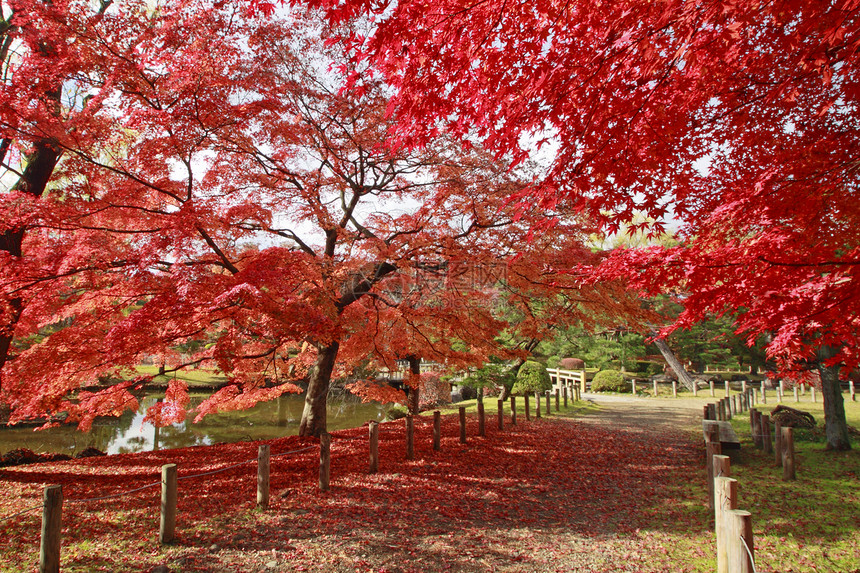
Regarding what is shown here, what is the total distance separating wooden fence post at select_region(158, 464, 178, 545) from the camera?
4258 millimetres

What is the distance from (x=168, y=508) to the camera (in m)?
4.32

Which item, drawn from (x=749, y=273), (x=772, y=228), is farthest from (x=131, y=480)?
(x=772, y=228)

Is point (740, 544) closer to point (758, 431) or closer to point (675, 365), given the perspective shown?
point (758, 431)

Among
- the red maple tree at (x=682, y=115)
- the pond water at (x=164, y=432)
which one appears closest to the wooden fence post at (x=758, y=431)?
the red maple tree at (x=682, y=115)

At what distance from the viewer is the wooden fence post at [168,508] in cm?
426

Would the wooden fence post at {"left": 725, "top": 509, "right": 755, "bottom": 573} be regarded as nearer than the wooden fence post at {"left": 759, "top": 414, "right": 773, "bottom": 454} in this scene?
Yes

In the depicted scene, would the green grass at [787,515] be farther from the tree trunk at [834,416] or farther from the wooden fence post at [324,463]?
the wooden fence post at [324,463]

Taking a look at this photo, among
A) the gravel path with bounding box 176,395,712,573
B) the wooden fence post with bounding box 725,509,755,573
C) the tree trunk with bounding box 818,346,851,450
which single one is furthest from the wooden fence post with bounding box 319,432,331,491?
the tree trunk with bounding box 818,346,851,450

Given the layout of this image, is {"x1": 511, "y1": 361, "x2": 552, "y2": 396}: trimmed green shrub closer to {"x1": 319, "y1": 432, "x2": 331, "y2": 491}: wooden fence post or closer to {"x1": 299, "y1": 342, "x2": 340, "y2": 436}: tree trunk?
{"x1": 299, "y1": 342, "x2": 340, "y2": 436}: tree trunk

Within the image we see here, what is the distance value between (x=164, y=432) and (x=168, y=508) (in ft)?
40.0

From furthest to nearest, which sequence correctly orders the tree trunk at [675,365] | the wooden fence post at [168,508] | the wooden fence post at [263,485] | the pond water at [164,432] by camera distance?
1. the tree trunk at [675,365]
2. the pond water at [164,432]
3. the wooden fence post at [263,485]
4. the wooden fence post at [168,508]

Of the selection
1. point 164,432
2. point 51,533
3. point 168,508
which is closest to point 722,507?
point 168,508

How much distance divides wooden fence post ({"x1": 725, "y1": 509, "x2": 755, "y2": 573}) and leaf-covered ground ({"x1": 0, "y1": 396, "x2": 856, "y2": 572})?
149 cm

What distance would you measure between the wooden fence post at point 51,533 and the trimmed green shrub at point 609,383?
901 inches
